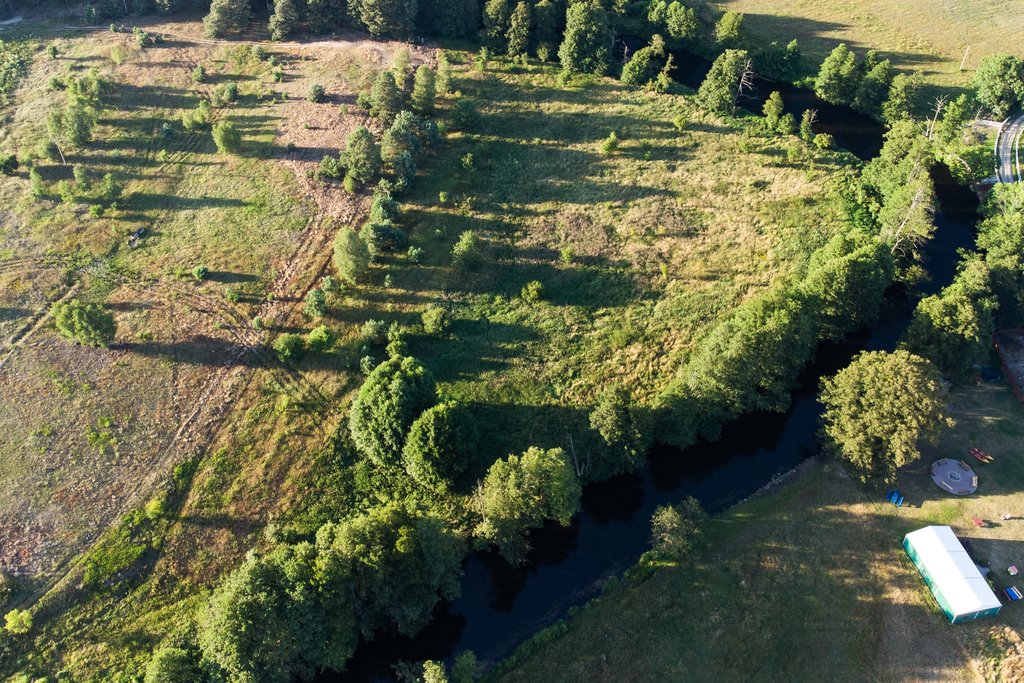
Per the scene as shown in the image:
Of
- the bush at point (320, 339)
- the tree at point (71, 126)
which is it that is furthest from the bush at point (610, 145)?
the tree at point (71, 126)

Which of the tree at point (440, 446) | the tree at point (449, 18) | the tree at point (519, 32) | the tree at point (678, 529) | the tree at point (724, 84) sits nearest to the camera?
the tree at point (678, 529)

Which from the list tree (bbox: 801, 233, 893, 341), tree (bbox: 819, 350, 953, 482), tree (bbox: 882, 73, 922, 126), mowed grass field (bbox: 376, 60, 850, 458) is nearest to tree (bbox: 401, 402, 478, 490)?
mowed grass field (bbox: 376, 60, 850, 458)

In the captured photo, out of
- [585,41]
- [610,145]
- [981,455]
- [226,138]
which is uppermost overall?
[585,41]

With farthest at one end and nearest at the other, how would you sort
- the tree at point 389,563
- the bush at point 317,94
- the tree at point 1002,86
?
1. the bush at point 317,94
2. the tree at point 1002,86
3. the tree at point 389,563

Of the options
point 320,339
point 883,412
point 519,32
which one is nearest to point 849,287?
point 883,412

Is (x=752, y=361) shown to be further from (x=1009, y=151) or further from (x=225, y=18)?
(x=225, y=18)

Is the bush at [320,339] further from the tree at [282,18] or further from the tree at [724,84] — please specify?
the tree at [724,84]

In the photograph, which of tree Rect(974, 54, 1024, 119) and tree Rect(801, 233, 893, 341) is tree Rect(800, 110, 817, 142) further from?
tree Rect(801, 233, 893, 341)
